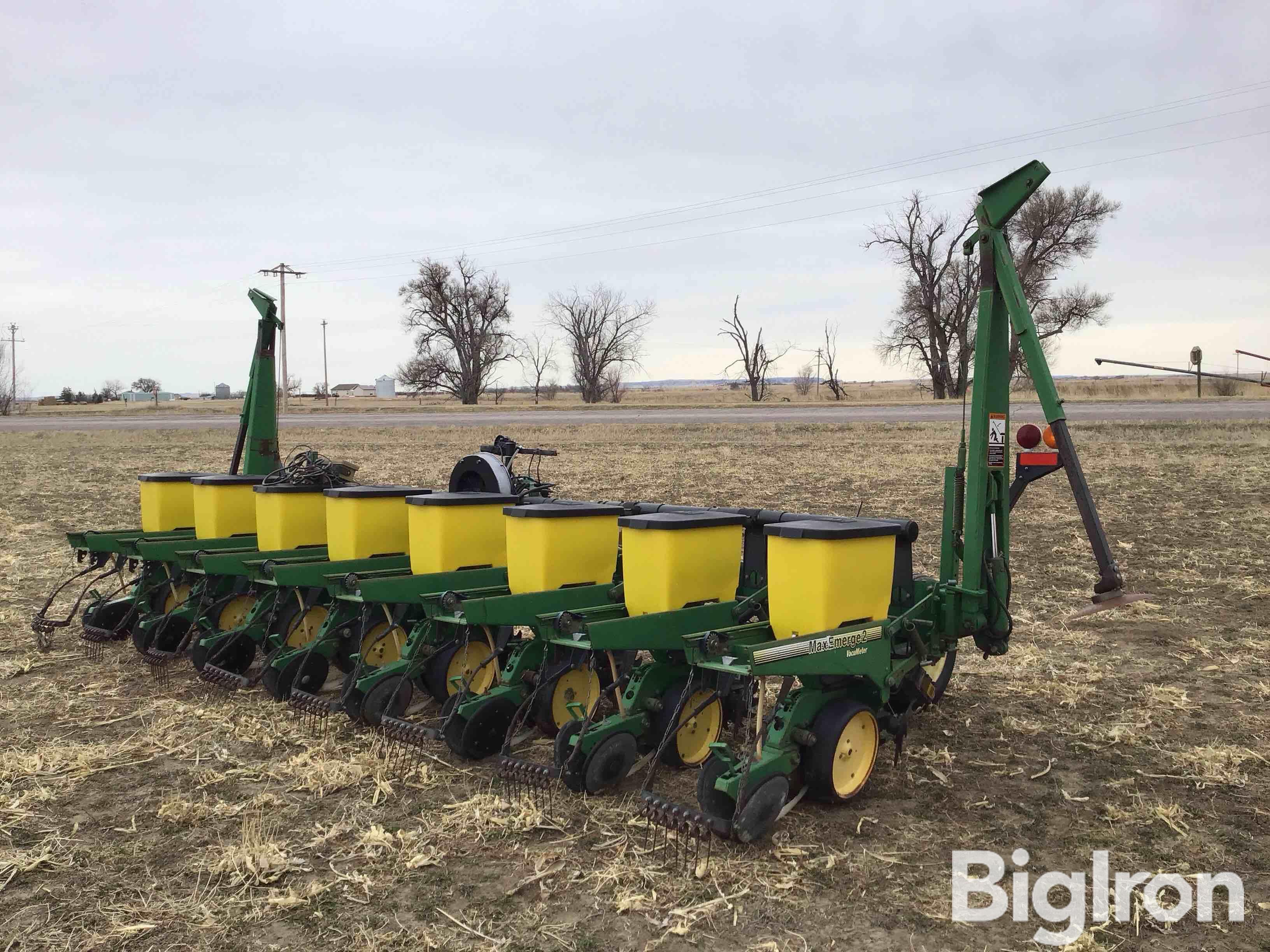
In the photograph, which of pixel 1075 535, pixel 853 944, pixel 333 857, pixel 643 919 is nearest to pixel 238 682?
pixel 333 857

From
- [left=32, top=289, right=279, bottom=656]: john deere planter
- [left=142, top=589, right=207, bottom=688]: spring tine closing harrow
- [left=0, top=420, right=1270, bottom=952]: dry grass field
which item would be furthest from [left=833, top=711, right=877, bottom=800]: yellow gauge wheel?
[left=32, top=289, right=279, bottom=656]: john deere planter

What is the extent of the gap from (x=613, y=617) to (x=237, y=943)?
253cm

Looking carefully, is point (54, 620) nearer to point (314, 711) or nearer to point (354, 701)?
point (314, 711)

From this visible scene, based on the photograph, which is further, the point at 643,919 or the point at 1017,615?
the point at 1017,615

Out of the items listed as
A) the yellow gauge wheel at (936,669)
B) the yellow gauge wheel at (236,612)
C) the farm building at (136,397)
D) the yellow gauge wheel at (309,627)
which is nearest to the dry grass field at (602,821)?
the yellow gauge wheel at (936,669)

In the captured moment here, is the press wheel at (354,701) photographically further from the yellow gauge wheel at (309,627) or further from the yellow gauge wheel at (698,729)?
the yellow gauge wheel at (698,729)

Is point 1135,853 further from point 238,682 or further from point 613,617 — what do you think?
point 238,682

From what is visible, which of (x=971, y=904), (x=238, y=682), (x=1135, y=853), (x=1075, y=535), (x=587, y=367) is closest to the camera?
(x=971, y=904)

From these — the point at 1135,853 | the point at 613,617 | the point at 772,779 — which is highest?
the point at 613,617

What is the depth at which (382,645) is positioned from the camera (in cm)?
699

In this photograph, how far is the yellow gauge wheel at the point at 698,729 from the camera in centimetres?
547

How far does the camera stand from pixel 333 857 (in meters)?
4.48

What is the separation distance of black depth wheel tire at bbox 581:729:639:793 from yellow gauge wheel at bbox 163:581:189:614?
4.54 metres

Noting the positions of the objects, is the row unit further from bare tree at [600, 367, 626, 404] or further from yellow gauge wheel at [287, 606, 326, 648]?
bare tree at [600, 367, 626, 404]
